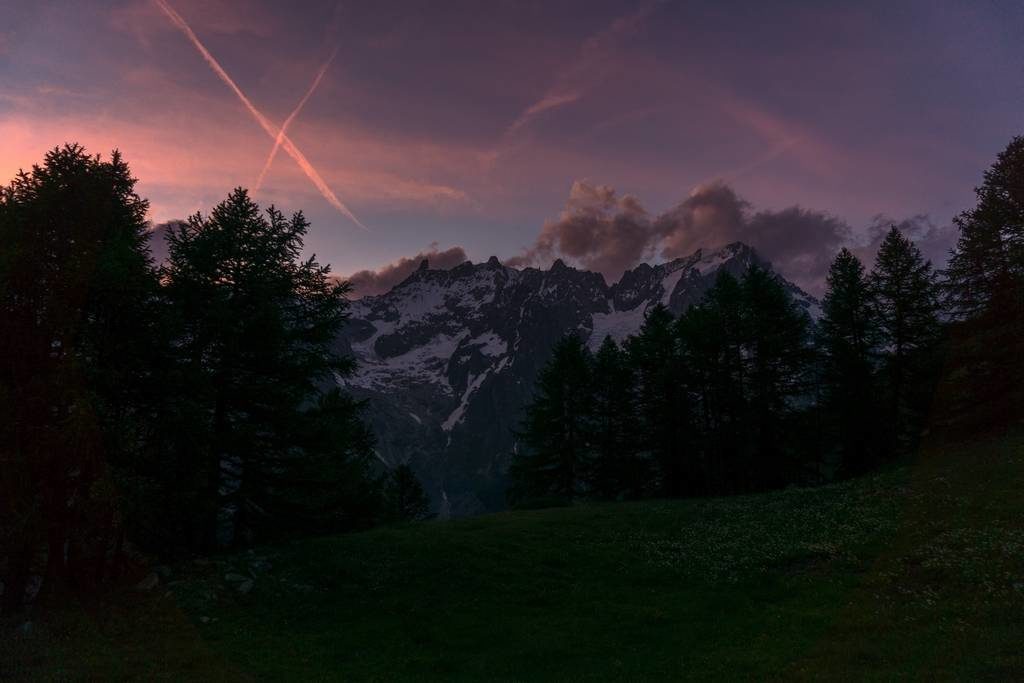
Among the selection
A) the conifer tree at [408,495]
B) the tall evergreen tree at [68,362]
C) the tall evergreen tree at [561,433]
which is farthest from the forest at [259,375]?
the conifer tree at [408,495]

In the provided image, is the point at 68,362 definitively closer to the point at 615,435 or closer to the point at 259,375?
the point at 259,375

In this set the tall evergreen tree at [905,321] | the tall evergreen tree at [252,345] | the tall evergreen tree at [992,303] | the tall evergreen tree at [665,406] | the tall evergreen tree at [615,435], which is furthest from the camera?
the tall evergreen tree at [615,435]

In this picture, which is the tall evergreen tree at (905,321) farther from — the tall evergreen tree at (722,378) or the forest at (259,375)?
the tall evergreen tree at (722,378)

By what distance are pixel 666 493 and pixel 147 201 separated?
45214mm

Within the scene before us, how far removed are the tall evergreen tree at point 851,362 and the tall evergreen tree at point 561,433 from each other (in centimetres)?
2055

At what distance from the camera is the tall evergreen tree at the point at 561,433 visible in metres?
55.6

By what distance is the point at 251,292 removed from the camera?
2581cm

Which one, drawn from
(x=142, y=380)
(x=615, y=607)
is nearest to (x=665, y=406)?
(x=615, y=607)

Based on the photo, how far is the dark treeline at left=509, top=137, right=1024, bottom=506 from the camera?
3706 cm

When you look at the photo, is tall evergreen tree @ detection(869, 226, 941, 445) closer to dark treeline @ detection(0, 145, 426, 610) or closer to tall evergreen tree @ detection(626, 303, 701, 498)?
tall evergreen tree @ detection(626, 303, 701, 498)

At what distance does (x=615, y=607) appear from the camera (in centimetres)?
1812

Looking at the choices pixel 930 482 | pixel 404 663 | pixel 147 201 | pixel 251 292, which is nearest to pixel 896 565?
pixel 930 482

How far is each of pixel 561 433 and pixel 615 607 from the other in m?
37.7

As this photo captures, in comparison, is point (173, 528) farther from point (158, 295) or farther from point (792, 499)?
point (792, 499)
